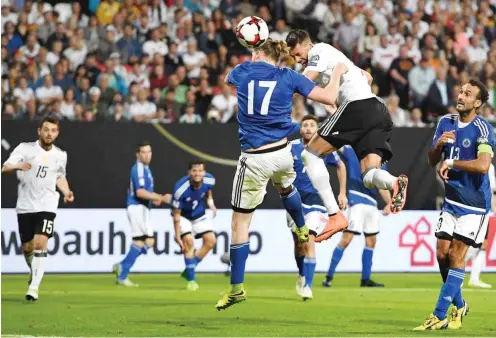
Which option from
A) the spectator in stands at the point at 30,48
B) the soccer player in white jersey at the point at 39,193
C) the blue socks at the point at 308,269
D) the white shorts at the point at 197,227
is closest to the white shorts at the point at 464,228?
the blue socks at the point at 308,269

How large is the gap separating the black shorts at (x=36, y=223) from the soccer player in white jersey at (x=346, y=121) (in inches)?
181

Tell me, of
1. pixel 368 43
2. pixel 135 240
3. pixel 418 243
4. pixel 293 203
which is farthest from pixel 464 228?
pixel 368 43

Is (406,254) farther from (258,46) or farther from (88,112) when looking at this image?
(258,46)

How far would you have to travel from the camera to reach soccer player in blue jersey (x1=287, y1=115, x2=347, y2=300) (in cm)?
1464

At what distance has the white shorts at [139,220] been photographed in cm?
1761

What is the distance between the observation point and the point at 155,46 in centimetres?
2242

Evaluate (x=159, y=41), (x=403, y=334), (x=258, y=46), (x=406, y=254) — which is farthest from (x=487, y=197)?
(x=159, y=41)

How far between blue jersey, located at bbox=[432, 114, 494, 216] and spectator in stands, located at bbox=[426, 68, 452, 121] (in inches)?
443

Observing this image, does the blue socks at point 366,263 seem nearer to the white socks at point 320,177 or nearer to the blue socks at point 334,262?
the blue socks at point 334,262

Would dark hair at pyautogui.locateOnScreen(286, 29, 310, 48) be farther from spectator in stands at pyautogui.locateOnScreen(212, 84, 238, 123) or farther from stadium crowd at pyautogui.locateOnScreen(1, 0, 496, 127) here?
spectator in stands at pyautogui.locateOnScreen(212, 84, 238, 123)

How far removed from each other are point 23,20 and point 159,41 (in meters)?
2.79

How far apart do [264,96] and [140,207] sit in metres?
7.92

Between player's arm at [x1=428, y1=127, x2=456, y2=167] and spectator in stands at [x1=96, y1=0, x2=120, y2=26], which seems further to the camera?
spectator in stands at [x1=96, y1=0, x2=120, y2=26]

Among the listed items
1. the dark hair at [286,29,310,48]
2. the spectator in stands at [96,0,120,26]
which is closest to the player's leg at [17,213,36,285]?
the dark hair at [286,29,310,48]
